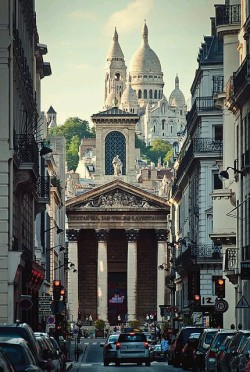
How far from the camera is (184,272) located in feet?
403

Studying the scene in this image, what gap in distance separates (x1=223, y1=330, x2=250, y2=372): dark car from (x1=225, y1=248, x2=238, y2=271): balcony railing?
25.9 meters

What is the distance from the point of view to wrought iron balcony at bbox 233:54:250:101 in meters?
58.2

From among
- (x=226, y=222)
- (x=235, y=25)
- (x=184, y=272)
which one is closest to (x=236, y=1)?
(x=235, y=25)

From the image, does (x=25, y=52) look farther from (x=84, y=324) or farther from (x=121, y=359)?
(x=84, y=324)

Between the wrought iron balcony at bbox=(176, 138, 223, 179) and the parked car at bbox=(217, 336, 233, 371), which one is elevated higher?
the wrought iron balcony at bbox=(176, 138, 223, 179)

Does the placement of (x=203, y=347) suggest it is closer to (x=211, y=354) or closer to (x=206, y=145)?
(x=211, y=354)

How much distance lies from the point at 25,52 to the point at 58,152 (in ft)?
344

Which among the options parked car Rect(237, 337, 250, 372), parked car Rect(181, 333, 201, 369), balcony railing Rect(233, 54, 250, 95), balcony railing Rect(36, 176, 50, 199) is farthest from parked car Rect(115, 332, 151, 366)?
parked car Rect(237, 337, 250, 372)

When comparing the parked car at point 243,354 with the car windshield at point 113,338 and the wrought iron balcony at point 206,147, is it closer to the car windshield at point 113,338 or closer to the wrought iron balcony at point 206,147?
the car windshield at point 113,338

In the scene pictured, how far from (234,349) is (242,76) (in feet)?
71.9

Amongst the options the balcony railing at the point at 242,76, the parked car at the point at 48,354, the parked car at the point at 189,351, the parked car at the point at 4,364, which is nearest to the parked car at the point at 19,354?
the parked car at the point at 4,364

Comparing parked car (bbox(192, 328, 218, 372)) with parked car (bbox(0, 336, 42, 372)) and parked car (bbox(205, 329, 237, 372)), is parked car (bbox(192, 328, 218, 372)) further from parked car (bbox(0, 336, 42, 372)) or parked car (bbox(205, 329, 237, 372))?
parked car (bbox(0, 336, 42, 372))

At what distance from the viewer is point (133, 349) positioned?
72.1 meters

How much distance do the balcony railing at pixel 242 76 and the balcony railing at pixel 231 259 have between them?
778 cm
